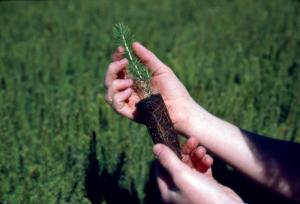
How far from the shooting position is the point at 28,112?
2684 mm

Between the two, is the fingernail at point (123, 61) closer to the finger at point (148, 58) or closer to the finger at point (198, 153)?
the finger at point (148, 58)

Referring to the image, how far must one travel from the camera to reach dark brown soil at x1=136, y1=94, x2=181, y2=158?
1636 mm

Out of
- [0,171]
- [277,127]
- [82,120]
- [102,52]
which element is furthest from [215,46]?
[0,171]

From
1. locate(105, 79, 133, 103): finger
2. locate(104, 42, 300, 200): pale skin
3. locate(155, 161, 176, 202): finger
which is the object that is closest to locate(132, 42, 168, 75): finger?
locate(104, 42, 300, 200): pale skin

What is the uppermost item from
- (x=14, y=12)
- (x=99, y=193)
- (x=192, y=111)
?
(x=14, y=12)

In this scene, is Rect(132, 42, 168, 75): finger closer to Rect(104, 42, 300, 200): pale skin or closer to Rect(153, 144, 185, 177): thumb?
Rect(104, 42, 300, 200): pale skin

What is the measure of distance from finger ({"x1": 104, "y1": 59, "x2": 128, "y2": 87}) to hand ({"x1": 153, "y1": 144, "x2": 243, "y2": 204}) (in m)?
0.36

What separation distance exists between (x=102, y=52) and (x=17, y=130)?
1.16 metres

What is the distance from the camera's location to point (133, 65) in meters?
1.68

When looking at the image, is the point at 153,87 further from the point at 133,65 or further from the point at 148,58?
the point at 133,65

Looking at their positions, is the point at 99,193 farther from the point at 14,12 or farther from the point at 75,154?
the point at 14,12

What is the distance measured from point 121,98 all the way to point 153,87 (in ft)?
0.62

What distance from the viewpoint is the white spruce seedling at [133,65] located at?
1676mm

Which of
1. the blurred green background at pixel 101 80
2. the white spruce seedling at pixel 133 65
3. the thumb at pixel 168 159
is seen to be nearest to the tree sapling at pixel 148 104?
the white spruce seedling at pixel 133 65
